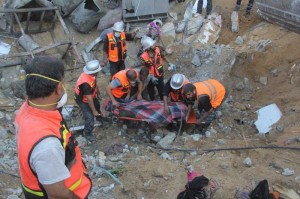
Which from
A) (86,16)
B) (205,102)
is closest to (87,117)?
(205,102)

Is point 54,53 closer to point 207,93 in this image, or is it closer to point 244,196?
point 207,93

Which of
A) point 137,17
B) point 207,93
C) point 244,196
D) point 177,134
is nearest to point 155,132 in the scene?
point 177,134

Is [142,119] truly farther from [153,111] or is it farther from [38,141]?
[38,141]

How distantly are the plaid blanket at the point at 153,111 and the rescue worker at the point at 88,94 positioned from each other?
43 centimetres

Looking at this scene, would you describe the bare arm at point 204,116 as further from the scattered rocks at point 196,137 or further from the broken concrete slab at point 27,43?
the broken concrete slab at point 27,43

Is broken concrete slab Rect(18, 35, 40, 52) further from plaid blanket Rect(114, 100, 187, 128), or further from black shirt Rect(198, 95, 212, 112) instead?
black shirt Rect(198, 95, 212, 112)

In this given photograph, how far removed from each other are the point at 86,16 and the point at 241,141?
17.0ft

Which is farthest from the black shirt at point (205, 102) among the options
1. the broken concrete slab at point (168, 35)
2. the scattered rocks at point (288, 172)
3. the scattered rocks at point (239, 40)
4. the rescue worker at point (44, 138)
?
the rescue worker at point (44, 138)

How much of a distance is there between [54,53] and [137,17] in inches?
87.4

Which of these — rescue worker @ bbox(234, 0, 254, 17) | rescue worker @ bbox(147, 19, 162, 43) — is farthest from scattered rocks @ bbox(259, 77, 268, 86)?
rescue worker @ bbox(147, 19, 162, 43)

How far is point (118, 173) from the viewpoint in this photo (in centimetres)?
468

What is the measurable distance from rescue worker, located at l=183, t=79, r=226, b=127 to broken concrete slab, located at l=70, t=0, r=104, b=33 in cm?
409

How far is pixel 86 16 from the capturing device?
8688 millimetres

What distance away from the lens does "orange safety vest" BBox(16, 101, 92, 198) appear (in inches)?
79.7
